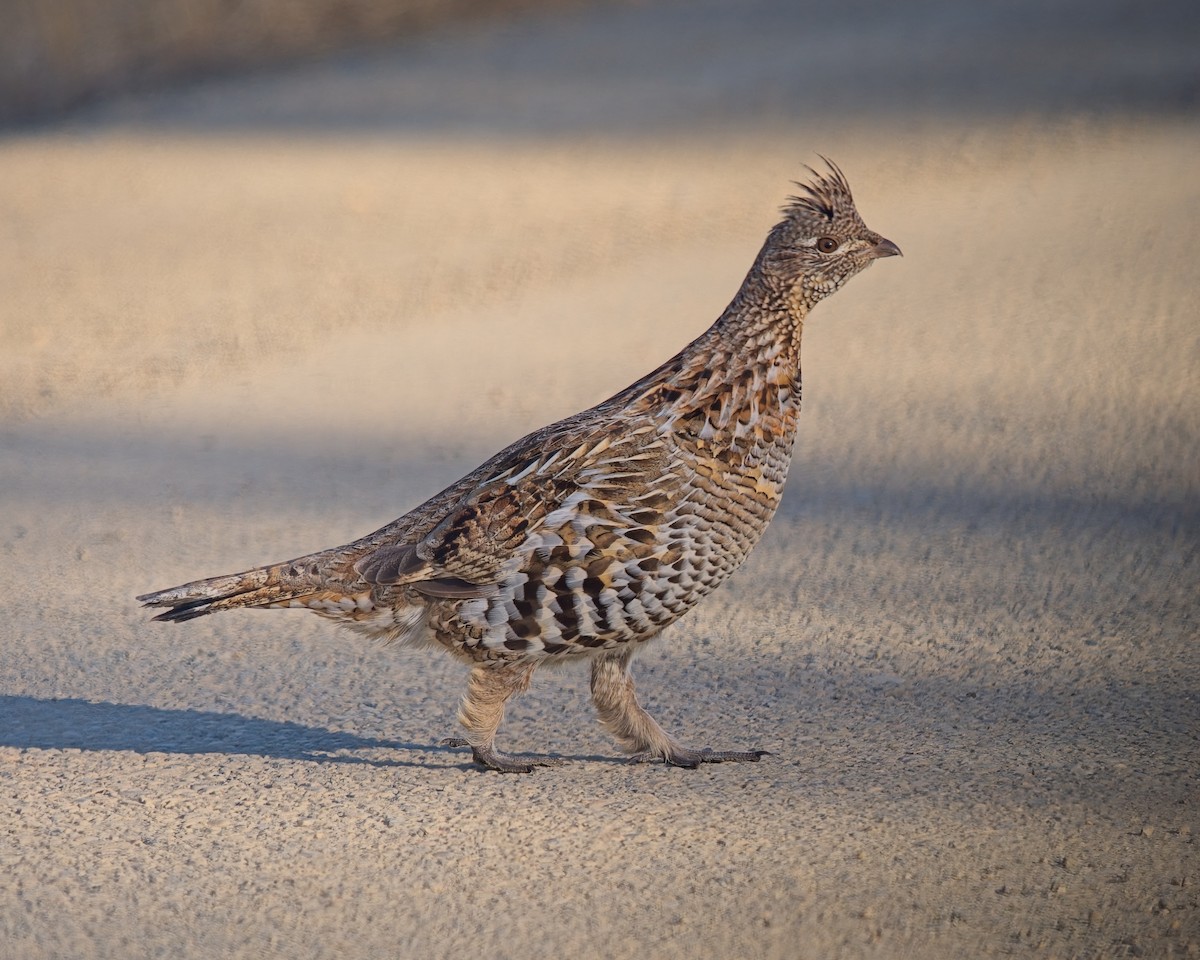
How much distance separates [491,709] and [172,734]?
999 mm

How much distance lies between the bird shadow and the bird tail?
523 millimetres

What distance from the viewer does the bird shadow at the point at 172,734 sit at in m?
4.51

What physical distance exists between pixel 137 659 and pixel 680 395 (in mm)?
2079

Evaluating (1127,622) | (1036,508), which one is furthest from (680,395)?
(1036,508)

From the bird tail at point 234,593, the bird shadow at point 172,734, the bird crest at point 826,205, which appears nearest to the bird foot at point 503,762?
the bird shadow at point 172,734

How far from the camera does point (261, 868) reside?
151 inches

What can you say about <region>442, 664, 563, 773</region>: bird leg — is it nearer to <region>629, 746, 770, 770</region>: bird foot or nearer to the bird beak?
<region>629, 746, 770, 770</region>: bird foot

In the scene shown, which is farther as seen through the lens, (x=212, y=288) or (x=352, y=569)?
(x=212, y=288)

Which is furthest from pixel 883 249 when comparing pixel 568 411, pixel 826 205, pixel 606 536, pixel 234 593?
pixel 568 411

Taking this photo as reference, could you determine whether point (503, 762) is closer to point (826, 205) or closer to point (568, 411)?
point (826, 205)

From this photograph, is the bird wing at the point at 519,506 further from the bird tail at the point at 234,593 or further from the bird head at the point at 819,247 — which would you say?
the bird head at the point at 819,247

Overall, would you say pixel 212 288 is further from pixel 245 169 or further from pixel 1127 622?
pixel 1127 622

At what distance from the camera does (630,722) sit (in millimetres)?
4336

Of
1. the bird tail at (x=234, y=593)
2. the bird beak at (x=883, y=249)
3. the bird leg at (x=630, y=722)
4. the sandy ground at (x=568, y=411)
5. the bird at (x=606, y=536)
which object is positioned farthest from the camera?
the bird beak at (x=883, y=249)
